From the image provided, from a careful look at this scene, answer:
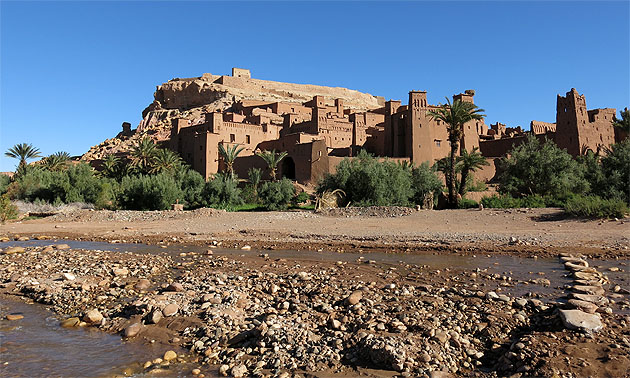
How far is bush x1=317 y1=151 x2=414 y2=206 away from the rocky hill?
34403 mm

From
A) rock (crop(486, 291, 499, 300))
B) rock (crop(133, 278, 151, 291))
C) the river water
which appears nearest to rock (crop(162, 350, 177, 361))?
the river water

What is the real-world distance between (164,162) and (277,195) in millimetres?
14342

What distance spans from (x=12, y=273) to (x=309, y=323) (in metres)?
7.98

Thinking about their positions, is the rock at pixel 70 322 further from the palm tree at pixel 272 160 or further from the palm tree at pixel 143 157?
the palm tree at pixel 143 157

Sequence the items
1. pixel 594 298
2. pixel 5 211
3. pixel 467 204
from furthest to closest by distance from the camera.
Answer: pixel 5 211 → pixel 467 204 → pixel 594 298

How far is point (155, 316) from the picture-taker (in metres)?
6.40

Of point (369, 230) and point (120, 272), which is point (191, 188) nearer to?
point (369, 230)

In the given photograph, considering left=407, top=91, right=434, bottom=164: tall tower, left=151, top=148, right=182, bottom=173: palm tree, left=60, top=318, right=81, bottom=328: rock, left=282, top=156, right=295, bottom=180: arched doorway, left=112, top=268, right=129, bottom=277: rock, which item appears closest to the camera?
left=60, top=318, right=81, bottom=328: rock

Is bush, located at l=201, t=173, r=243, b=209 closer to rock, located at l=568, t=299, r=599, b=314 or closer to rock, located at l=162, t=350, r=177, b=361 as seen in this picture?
rock, located at l=162, t=350, r=177, b=361

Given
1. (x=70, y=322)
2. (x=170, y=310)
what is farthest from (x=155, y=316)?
(x=70, y=322)

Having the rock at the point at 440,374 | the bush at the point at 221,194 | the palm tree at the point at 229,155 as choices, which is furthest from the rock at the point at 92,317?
the palm tree at the point at 229,155

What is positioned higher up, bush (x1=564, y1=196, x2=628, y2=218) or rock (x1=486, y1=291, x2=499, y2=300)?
bush (x1=564, y1=196, x2=628, y2=218)

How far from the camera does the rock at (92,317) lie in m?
6.59

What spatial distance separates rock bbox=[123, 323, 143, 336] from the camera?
19.7 ft
